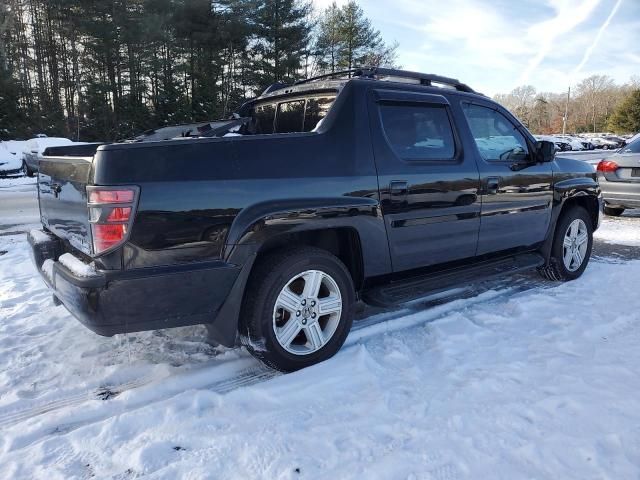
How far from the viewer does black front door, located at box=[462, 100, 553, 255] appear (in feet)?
13.3

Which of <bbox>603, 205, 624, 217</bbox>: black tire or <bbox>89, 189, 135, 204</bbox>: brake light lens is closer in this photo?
<bbox>89, 189, 135, 204</bbox>: brake light lens

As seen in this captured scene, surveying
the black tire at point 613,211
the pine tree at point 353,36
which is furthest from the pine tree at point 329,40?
the black tire at point 613,211

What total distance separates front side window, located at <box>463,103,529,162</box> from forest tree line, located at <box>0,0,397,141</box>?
96.2 feet

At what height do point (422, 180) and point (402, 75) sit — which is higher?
point (402, 75)

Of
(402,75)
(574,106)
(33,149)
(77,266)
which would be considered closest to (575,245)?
(402,75)

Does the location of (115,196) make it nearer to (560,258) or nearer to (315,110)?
(315,110)

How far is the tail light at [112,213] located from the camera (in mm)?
2432

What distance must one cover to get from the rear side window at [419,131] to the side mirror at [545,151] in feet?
3.99

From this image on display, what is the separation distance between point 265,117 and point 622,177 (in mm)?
7093

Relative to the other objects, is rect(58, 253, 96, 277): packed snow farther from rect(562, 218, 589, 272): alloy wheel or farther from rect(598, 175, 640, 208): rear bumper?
rect(598, 175, 640, 208): rear bumper

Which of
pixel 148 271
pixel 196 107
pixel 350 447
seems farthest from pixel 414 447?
pixel 196 107

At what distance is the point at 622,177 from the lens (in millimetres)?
8406

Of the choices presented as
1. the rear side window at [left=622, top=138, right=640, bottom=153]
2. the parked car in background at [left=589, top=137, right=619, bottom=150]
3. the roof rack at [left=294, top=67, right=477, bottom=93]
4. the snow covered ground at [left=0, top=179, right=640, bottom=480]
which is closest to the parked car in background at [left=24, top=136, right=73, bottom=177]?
Answer: the snow covered ground at [left=0, top=179, right=640, bottom=480]

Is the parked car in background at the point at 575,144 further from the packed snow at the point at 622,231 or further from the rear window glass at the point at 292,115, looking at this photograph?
the rear window glass at the point at 292,115
